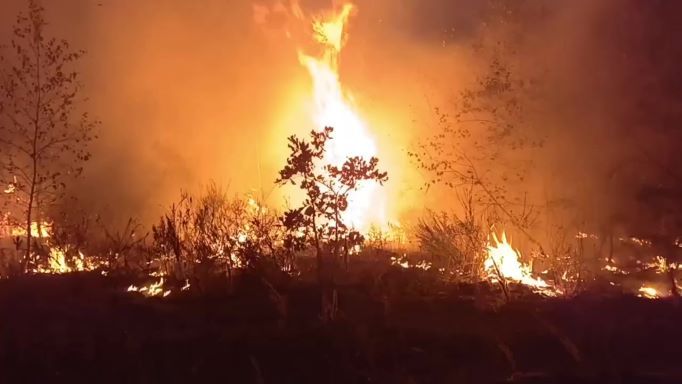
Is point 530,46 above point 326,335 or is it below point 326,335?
above

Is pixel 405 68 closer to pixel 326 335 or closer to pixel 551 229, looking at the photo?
pixel 551 229

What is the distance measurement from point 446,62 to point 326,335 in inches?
392

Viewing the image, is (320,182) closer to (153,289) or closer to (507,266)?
(153,289)

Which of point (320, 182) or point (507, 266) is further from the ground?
point (320, 182)

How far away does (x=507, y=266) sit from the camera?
11.8 meters

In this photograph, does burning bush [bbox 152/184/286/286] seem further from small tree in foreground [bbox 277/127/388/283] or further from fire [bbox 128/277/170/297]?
small tree in foreground [bbox 277/127/388/283]

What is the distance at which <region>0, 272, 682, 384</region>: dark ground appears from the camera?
344 inches

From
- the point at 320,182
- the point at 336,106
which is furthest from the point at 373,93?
the point at 320,182

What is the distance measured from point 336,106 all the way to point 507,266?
7520mm

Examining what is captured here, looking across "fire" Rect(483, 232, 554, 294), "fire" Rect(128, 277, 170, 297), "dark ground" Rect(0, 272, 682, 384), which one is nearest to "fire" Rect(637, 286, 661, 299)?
"dark ground" Rect(0, 272, 682, 384)

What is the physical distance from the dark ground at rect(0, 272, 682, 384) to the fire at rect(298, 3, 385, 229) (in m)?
6.24

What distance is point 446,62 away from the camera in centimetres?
1738

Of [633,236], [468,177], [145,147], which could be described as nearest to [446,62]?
[468,177]

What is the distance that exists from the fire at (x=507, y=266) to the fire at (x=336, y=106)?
520 centimetres
